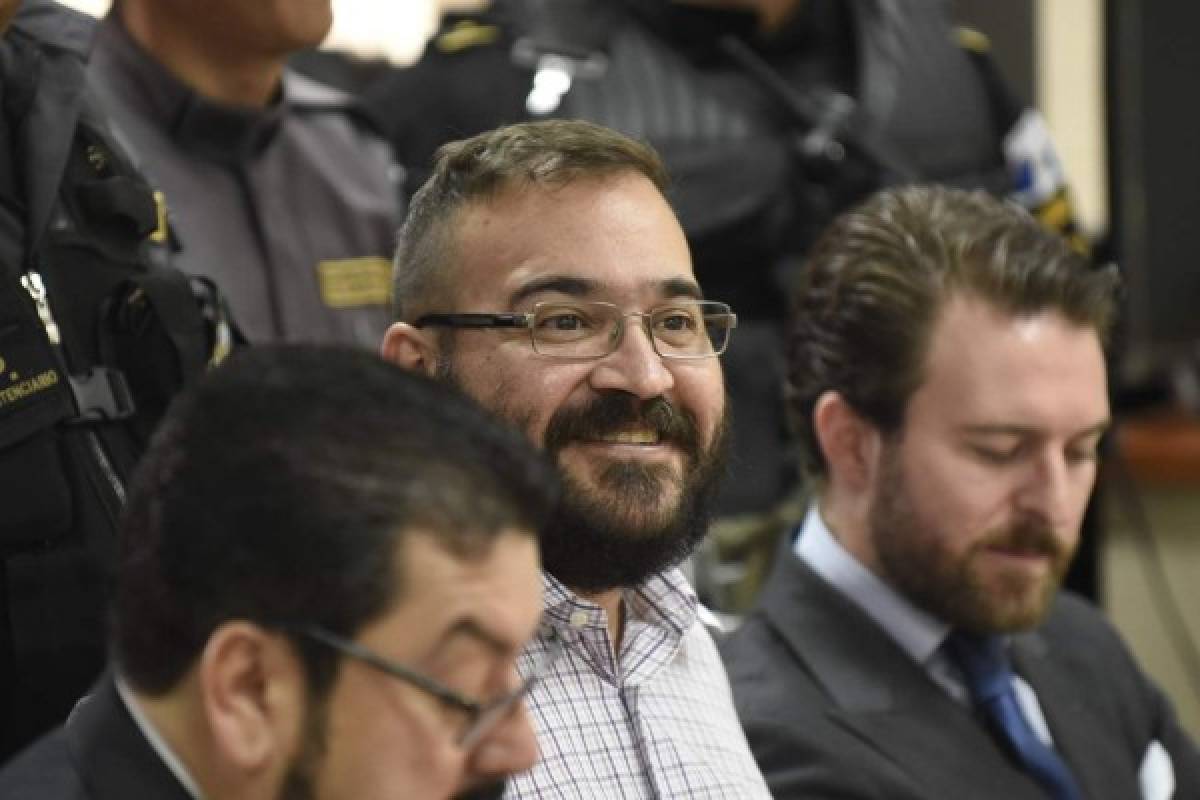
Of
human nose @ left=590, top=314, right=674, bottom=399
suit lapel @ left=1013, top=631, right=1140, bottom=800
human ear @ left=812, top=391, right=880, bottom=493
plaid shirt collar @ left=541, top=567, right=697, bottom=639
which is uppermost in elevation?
human nose @ left=590, top=314, right=674, bottom=399

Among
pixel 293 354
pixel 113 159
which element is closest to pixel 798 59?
pixel 113 159

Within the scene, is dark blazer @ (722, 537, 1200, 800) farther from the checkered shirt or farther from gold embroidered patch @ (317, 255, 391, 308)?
gold embroidered patch @ (317, 255, 391, 308)

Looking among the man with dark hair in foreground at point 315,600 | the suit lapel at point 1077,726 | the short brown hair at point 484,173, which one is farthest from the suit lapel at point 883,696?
the man with dark hair in foreground at point 315,600

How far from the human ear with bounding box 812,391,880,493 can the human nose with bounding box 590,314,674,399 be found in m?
0.59

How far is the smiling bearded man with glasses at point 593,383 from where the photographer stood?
5.61 feet

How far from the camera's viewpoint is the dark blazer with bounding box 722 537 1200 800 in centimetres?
204

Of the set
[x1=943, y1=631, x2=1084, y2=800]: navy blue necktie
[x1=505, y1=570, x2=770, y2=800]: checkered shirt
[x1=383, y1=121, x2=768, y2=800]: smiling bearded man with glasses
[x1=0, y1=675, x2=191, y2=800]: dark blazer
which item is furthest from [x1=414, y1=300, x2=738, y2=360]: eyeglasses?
[x1=943, y1=631, x2=1084, y2=800]: navy blue necktie

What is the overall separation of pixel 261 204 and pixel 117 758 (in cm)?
124

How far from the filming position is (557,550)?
1705 millimetres

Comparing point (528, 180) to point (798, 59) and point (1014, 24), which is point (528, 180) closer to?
point (798, 59)

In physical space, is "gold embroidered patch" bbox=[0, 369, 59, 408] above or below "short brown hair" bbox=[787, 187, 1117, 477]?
above

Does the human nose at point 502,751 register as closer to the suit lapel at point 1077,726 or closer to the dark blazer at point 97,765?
the dark blazer at point 97,765

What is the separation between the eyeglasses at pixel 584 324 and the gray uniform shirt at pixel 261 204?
64cm

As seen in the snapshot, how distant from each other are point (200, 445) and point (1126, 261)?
10.5 feet
